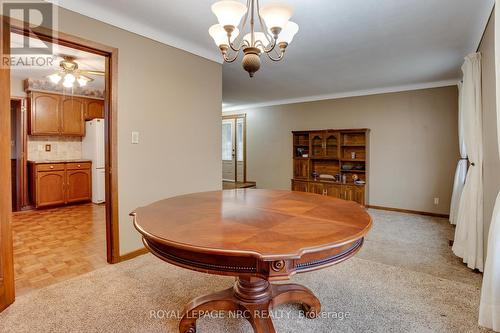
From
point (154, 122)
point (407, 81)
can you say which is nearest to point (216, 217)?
point (154, 122)

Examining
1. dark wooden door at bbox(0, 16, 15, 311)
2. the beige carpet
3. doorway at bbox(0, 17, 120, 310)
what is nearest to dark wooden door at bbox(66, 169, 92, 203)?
doorway at bbox(0, 17, 120, 310)

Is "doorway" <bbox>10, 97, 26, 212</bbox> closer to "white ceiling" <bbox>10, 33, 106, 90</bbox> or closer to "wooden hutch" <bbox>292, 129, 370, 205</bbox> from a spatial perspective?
"white ceiling" <bbox>10, 33, 106, 90</bbox>

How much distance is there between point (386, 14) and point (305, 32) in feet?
2.33

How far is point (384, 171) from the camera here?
16.6 feet

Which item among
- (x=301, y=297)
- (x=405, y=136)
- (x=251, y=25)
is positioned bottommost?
(x=301, y=297)

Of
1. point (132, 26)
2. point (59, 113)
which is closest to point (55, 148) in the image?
point (59, 113)

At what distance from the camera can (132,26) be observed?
2.54m

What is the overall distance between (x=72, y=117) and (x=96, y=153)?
847mm

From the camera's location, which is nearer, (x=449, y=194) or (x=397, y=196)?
(x=449, y=194)

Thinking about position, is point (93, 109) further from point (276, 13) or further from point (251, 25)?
point (276, 13)

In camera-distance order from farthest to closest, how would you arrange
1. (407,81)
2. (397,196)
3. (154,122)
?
(397,196) → (407,81) → (154,122)

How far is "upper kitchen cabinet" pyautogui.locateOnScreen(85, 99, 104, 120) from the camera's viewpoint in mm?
5434

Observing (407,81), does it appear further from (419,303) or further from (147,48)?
(147,48)

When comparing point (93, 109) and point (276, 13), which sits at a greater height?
point (93, 109)
